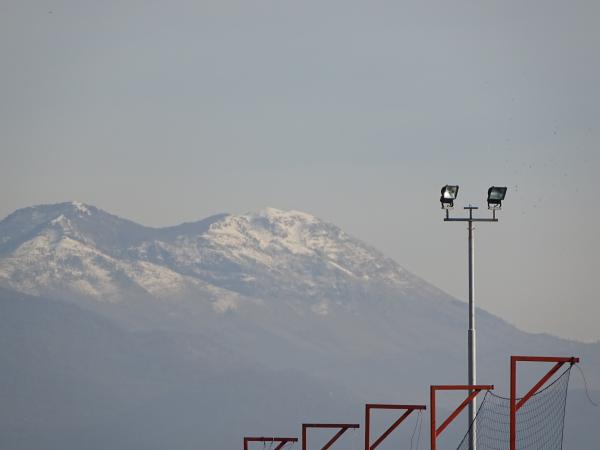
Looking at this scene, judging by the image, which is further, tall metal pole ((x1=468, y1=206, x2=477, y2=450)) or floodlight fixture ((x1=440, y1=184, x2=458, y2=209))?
floodlight fixture ((x1=440, y1=184, x2=458, y2=209))

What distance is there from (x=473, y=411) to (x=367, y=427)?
633 inches

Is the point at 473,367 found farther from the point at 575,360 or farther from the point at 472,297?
the point at 575,360

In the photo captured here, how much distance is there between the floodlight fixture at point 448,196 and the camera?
5634 cm

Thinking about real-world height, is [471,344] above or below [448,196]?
below

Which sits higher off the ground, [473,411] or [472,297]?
[472,297]

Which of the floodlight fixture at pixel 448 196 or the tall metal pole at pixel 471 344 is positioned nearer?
the tall metal pole at pixel 471 344

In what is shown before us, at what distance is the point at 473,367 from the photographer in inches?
2098

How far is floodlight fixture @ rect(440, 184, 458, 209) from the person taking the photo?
56344 millimetres

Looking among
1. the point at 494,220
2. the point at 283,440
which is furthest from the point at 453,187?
the point at 283,440

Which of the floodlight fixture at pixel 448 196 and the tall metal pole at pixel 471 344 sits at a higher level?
the floodlight fixture at pixel 448 196

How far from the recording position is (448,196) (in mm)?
56594

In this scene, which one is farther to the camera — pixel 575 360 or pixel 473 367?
pixel 473 367

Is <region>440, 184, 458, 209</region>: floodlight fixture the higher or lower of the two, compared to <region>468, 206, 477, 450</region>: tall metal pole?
higher

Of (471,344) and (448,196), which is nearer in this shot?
(471,344)
